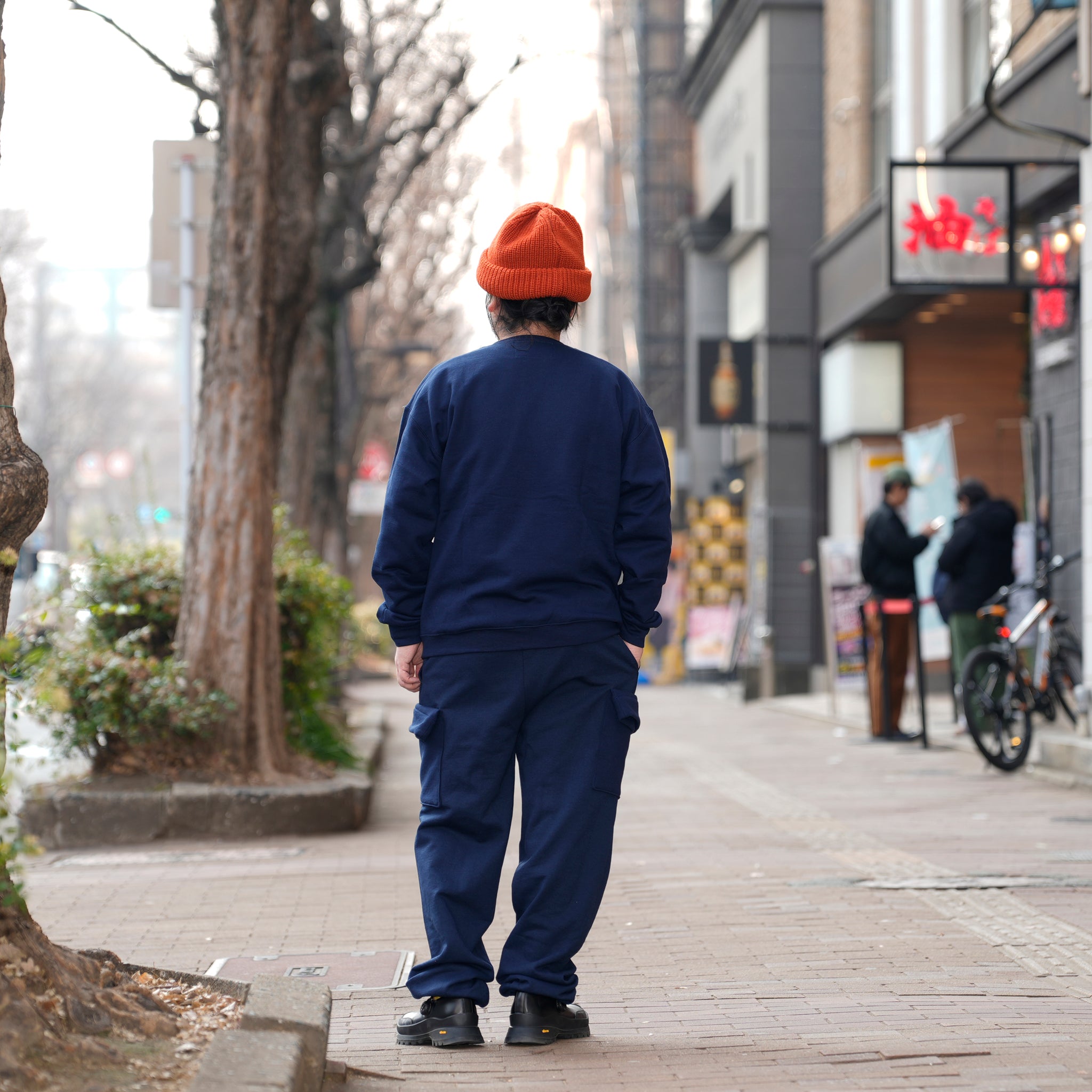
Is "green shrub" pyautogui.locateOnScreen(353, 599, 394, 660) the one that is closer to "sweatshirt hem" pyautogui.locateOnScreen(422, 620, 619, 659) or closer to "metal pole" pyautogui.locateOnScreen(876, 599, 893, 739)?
"metal pole" pyautogui.locateOnScreen(876, 599, 893, 739)

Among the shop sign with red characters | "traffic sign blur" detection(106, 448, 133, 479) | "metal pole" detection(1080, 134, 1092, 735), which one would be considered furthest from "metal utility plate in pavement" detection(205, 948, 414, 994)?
"traffic sign blur" detection(106, 448, 133, 479)

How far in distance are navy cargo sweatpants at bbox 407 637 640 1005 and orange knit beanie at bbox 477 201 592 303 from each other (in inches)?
33.9

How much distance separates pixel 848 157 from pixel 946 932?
19351mm

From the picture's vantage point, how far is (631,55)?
4294 centimetres

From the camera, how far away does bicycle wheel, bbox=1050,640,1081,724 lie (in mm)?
12422

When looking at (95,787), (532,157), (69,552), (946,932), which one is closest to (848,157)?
(532,157)

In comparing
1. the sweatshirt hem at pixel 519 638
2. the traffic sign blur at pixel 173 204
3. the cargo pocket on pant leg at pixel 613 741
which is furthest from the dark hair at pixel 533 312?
the traffic sign blur at pixel 173 204

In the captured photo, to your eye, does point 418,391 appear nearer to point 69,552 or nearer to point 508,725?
point 508,725

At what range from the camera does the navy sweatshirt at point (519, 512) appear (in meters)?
3.97

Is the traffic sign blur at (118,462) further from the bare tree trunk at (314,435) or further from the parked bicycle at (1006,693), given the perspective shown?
the parked bicycle at (1006,693)

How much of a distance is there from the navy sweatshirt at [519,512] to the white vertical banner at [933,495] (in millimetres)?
12564

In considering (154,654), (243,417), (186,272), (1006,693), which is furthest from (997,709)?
(186,272)

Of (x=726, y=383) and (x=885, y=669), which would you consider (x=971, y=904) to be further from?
(x=726, y=383)

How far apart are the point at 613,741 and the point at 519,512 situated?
586 millimetres
